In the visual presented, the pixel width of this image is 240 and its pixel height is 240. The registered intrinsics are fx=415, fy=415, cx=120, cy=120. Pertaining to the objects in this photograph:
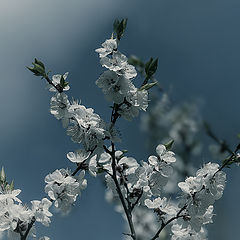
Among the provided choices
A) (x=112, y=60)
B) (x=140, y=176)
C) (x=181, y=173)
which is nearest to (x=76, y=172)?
(x=140, y=176)

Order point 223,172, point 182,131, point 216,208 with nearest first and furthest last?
point 223,172
point 216,208
point 182,131

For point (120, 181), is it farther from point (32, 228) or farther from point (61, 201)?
point (32, 228)

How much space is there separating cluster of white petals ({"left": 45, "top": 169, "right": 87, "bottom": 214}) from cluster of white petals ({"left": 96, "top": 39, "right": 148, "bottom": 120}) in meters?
0.49

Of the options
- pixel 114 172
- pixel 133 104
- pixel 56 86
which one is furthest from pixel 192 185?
pixel 56 86

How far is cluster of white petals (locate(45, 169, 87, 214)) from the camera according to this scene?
8.39 feet

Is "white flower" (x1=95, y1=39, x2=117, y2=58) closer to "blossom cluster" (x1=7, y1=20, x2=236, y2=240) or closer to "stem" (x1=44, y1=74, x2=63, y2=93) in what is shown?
"blossom cluster" (x1=7, y1=20, x2=236, y2=240)

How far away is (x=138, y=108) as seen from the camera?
8.50ft

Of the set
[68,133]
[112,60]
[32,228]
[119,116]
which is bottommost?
[32,228]

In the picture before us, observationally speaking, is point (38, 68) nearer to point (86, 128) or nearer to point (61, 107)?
point (61, 107)

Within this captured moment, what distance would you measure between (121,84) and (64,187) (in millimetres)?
727

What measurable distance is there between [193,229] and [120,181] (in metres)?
0.58

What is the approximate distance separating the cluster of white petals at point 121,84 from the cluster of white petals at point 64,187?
1.61 ft

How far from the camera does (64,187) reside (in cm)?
257

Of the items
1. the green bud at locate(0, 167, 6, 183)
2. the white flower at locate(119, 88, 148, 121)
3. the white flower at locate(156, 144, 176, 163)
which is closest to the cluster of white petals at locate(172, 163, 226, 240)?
the white flower at locate(156, 144, 176, 163)
